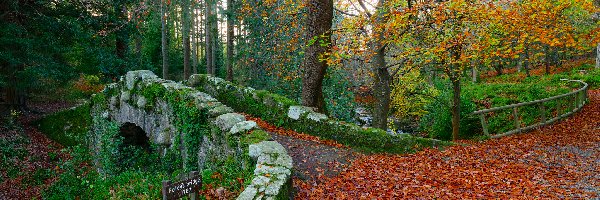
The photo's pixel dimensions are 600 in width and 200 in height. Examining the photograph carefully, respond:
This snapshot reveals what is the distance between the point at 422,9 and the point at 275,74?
26.2 feet

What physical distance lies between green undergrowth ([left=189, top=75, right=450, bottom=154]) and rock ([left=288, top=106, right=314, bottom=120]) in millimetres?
115

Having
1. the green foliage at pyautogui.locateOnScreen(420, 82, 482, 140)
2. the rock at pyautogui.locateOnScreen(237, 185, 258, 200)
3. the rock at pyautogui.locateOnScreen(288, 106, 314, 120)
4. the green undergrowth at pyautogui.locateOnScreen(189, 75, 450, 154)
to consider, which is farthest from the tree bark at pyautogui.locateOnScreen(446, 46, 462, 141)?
the rock at pyautogui.locateOnScreen(237, 185, 258, 200)

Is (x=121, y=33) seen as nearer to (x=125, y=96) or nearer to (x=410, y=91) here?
(x=125, y=96)

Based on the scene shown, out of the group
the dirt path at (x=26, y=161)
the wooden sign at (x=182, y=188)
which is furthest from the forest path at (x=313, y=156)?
the dirt path at (x=26, y=161)

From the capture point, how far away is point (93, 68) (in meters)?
18.9

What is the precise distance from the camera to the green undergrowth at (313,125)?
347 inches

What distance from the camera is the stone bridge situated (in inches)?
233

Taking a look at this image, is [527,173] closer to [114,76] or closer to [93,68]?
[114,76]

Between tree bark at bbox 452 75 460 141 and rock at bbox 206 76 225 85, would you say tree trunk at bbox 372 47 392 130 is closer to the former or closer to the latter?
tree bark at bbox 452 75 460 141

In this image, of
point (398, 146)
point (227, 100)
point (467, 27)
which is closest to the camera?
point (398, 146)

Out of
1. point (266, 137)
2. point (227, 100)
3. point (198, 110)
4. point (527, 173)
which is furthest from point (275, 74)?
point (527, 173)

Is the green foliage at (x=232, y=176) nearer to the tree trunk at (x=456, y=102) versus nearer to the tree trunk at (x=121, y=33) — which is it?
the tree trunk at (x=456, y=102)

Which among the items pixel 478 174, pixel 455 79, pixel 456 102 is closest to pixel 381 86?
pixel 455 79

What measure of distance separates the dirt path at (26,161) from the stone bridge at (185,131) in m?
1.75
